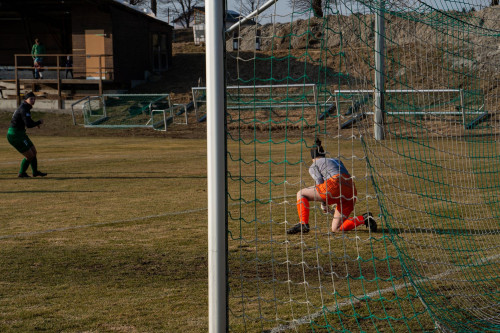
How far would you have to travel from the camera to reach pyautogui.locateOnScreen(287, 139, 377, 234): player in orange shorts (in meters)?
7.74

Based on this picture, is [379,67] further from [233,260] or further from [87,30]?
[87,30]

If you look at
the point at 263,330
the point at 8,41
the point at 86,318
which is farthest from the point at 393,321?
the point at 8,41

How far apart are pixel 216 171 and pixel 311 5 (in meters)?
1.79

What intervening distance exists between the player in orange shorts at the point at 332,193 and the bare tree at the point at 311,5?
7.59 ft

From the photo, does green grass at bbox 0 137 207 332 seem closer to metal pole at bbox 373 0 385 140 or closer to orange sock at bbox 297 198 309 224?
orange sock at bbox 297 198 309 224

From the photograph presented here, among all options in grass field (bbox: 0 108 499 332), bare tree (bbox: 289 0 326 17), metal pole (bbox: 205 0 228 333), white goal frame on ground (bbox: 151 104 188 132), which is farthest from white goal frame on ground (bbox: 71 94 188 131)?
metal pole (bbox: 205 0 228 333)

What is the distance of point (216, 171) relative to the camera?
4500 mm

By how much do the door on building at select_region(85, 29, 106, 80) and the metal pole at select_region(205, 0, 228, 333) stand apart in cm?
3121

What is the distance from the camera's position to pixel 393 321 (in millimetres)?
4965

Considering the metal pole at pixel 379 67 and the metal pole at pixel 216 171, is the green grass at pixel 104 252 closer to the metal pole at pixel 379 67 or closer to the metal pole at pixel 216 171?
the metal pole at pixel 216 171

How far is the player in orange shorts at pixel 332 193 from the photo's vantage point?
7.74 meters

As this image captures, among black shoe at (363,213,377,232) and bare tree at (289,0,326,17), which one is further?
black shoe at (363,213,377,232)

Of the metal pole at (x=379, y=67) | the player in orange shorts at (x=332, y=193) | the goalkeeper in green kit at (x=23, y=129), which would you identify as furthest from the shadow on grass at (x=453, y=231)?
the goalkeeper in green kit at (x=23, y=129)

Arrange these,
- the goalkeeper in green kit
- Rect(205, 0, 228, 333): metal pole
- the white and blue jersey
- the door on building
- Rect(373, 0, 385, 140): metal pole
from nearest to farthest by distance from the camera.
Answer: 1. Rect(205, 0, 228, 333): metal pole
2. Rect(373, 0, 385, 140): metal pole
3. the white and blue jersey
4. the goalkeeper in green kit
5. the door on building
